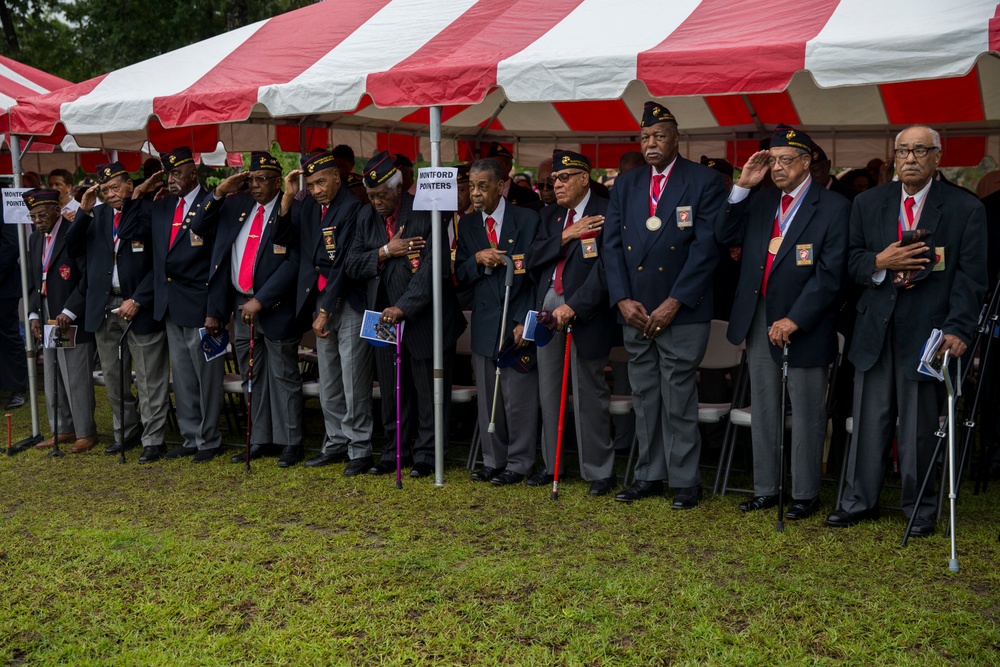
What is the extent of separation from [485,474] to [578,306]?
1.30 meters

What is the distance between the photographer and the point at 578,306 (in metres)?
5.75

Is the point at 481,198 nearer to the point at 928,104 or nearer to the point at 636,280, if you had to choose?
the point at 636,280

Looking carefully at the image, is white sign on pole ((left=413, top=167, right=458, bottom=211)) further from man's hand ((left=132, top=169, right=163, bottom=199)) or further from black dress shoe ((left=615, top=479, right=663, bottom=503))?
man's hand ((left=132, top=169, right=163, bottom=199))

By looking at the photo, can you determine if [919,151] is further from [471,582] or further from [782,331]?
[471,582]

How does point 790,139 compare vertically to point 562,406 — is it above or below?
above

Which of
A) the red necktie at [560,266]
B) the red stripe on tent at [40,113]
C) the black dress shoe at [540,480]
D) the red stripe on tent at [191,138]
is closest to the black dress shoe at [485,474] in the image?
the black dress shoe at [540,480]

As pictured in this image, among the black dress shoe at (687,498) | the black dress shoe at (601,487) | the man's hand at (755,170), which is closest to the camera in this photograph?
the man's hand at (755,170)

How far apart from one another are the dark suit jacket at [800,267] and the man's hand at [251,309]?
308 centimetres

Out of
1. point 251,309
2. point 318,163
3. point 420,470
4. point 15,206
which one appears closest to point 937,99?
point 318,163

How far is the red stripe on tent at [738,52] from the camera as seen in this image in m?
4.89

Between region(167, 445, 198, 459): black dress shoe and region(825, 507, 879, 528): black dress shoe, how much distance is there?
4369mm

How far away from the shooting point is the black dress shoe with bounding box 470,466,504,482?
6.33 m

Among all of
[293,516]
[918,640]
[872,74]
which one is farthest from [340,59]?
[918,640]

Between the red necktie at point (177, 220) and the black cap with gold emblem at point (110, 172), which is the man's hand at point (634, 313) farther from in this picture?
the black cap with gold emblem at point (110, 172)
